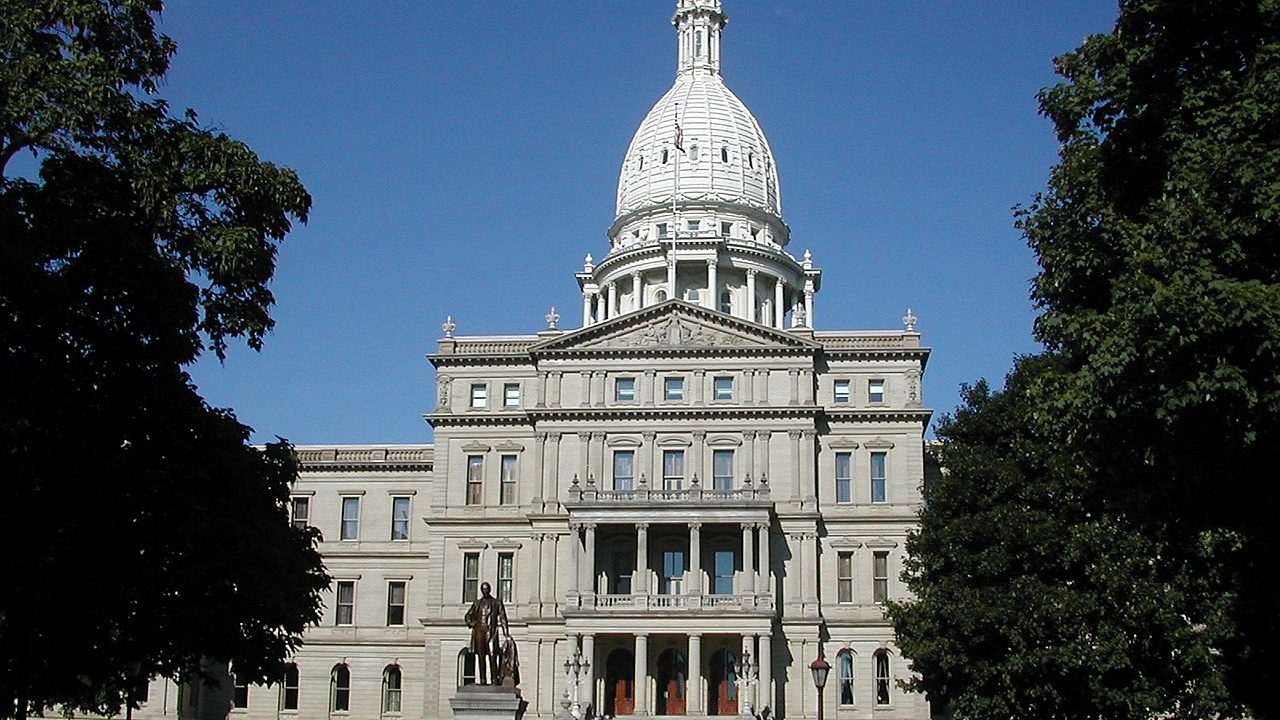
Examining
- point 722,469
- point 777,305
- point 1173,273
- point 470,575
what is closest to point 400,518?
point 470,575

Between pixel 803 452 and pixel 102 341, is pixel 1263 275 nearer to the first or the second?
pixel 102 341

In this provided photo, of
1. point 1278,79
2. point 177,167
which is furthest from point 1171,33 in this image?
point 177,167

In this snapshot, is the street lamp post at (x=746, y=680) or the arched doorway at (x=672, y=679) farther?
the arched doorway at (x=672, y=679)

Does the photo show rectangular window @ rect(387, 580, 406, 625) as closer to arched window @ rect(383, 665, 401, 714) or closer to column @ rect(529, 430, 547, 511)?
arched window @ rect(383, 665, 401, 714)

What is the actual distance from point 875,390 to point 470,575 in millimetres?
21553

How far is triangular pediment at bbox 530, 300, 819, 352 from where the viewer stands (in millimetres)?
73188

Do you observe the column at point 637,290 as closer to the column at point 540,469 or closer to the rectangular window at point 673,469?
the column at point 540,469

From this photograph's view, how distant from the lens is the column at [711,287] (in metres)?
90.2

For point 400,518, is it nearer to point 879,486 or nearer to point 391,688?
point 391,688

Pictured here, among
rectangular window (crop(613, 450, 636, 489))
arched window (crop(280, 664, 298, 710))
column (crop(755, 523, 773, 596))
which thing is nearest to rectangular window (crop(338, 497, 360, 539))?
arched window (crop(280, 664, 298, 710))

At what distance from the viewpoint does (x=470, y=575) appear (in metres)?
73.7

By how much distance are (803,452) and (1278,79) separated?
50.5m

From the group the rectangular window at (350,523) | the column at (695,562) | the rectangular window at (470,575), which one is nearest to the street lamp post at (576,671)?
the column at (695,562)

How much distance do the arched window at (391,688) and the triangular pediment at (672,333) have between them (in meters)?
18.3
